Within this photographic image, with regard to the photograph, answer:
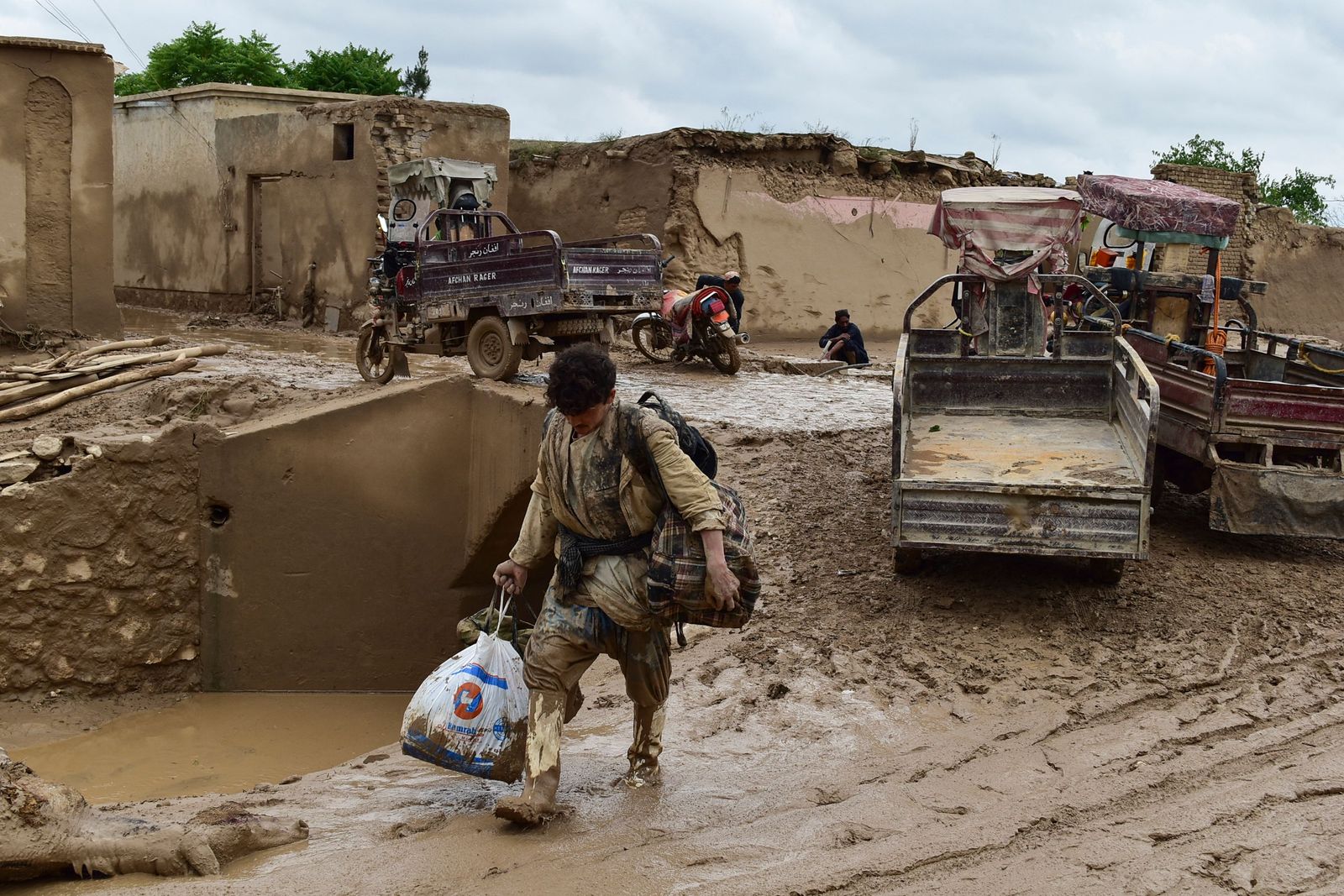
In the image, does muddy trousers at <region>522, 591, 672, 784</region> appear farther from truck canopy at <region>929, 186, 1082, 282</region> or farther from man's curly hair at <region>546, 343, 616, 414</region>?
truck canopy at <region>929, 186, 1082, 282</region>

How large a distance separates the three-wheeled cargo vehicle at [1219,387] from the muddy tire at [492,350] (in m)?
4.48

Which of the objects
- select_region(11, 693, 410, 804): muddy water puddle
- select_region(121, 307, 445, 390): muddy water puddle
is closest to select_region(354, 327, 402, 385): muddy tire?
select_region(121, 307, 445, 390): muddy water puddle

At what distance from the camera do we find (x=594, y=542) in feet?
13.7

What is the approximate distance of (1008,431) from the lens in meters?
7.44

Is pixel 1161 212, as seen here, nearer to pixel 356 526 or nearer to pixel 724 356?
pixel 724 356

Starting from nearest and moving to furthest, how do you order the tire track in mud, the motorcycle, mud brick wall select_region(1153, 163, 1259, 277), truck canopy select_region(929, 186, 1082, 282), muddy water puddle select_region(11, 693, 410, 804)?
the tire track in mud
muddy water puddle select_region(11, 693, 410, 804)
truck canopy select_region(929, 186, 1082, 282)
the motorcycle
mud brick wall select_region(1153, 163, 1259, 277)

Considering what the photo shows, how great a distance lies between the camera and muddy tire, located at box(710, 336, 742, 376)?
12.6 meters

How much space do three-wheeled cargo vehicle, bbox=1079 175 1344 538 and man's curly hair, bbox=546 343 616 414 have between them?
14.3ft

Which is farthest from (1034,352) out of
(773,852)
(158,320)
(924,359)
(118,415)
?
(158,320)

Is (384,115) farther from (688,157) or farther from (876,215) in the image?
(876,215)

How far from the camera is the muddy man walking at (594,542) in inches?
155

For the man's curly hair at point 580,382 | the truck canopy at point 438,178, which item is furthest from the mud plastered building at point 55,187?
the man's curly hair at point 580,382

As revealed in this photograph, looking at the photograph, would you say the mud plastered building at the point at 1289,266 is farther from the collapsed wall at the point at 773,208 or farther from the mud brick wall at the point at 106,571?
the mud brick wall at the point at 106,571

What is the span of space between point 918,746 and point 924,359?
3560mm
